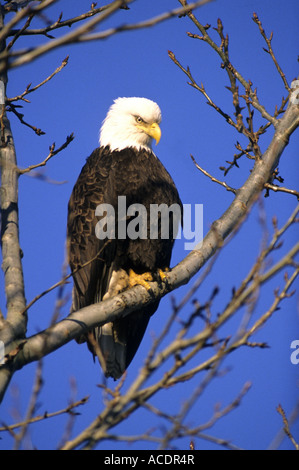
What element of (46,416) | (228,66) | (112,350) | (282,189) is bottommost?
(46,416)

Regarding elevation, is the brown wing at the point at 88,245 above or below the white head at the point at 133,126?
below

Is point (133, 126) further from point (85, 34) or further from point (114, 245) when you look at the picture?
point (85, 34)

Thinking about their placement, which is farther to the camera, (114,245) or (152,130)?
(152,130)

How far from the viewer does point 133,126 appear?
486 cm

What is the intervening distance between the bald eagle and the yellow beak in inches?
0.4

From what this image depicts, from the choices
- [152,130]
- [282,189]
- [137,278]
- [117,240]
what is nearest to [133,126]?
[152,130]

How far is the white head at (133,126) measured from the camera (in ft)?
15.6

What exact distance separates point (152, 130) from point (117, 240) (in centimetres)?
110

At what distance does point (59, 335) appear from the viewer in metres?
2.64

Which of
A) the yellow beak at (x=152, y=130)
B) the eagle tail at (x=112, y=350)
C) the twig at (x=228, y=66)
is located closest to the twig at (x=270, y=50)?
the twig at (x=228, y=66)

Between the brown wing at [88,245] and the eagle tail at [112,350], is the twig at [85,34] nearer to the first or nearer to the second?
the brown wing at [88,245]

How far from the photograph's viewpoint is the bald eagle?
4.16m

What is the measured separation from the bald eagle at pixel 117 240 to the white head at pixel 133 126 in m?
0.02
